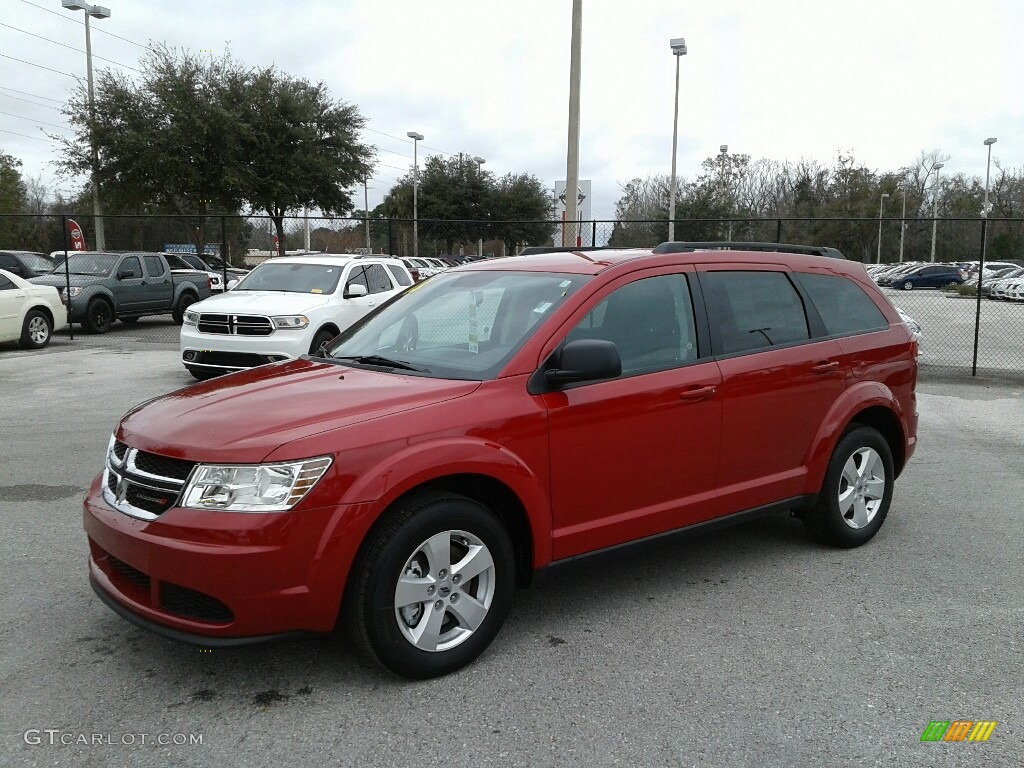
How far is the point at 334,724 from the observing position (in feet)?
10.5

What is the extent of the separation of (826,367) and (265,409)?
10.4 feet

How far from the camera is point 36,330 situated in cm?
1558

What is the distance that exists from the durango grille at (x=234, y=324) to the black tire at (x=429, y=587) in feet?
25.8

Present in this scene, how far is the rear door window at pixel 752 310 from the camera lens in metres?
4.61

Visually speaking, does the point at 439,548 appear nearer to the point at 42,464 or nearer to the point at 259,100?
the point at 42,464

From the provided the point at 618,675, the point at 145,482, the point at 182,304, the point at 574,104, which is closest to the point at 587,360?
the point at 618,675

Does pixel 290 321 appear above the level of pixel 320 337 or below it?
above

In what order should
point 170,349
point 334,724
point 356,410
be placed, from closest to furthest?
point 334,724, point 356,410, point 170,349

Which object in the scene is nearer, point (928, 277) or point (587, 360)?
point (587, 360)

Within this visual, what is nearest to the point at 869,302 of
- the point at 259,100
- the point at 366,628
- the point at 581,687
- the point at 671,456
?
the point at 671,456

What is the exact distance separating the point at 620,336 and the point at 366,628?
6.03ft

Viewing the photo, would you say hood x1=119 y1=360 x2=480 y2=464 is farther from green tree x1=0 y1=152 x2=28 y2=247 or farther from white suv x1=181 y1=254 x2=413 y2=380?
green tree x1=0 y1=152 x2=28 y2=247

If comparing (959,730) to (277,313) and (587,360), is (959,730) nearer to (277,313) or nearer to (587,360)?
(587,360)

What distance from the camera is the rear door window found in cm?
461
